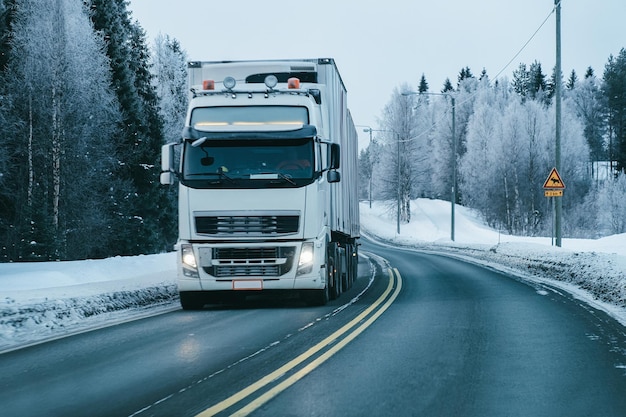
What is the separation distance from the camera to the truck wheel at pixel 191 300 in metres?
14.0

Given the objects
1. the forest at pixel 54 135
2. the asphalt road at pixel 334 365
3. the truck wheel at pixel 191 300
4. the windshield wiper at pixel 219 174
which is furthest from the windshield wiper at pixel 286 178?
the forest at pixel 54 135

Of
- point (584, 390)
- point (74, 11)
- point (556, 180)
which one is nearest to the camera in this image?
point (584, 390)

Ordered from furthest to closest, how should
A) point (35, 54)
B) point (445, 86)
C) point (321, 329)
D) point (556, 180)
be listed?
point (445, 86)
point (35, 54)
point (556, 180)
point (321, 329)

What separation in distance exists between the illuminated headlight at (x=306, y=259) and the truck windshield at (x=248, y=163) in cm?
107

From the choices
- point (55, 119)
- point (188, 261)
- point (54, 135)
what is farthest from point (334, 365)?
point (55, 119)

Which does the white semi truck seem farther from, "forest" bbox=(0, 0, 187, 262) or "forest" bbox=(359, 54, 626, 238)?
"forest" bbox=(359, 54, 626, 238)

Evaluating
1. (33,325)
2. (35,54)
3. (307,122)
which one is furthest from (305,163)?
(35,54)

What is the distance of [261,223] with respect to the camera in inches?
519

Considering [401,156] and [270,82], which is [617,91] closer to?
[401,156]

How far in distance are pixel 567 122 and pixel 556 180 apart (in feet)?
249

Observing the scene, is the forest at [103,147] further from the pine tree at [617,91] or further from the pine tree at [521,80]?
the pine tree at [521,80]

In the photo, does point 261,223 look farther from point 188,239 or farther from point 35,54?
point 35,54

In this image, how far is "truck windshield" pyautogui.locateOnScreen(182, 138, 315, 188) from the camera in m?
13.3

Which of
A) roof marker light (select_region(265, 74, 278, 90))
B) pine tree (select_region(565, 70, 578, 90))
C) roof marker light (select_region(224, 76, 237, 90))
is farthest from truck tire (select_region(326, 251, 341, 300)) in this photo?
pine tree (select_region(565, 70, 578, 90))
